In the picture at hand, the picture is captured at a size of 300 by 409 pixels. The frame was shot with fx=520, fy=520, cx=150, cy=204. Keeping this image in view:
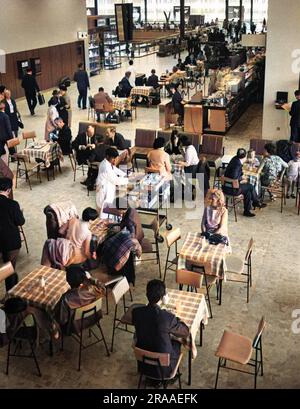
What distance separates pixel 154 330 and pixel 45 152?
6139 mm

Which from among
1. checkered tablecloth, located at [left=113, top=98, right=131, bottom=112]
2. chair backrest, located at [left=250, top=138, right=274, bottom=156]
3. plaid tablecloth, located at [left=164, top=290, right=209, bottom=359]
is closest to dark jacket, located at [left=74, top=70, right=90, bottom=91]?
checkered tablecloth, located at [left=113, top=98, right=131, bottom=112]

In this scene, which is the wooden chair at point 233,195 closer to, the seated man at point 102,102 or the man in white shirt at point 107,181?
the man in white shirt at point 107,181

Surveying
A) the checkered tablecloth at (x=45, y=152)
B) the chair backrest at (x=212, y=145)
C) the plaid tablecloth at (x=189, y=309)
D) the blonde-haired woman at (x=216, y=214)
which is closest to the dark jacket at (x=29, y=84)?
the checkered tablecloth at (x=45, y=152)

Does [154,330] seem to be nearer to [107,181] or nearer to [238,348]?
[238,348]

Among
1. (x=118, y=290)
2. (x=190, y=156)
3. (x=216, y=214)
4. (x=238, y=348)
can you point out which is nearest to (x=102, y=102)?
(x=190, y=156)

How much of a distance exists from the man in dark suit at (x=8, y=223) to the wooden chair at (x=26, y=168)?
3562 mm

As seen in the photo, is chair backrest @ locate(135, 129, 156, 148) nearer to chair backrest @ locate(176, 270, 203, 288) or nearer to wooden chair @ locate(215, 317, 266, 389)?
chair backrest @ locate(176, 270, 203, 288)

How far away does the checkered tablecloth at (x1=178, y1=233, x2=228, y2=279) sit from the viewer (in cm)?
587

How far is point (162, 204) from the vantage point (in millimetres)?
8922

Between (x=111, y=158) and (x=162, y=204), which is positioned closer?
(x=111, y=158)

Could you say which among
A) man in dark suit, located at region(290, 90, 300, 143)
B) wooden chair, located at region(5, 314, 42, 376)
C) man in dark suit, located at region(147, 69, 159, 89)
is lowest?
wooden chair, located at region(5, 314, 42, 376)

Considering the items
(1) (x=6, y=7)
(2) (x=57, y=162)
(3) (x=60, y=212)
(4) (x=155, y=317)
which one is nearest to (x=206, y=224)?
(3) (x=60, y=212)

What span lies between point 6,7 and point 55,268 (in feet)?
44.2
